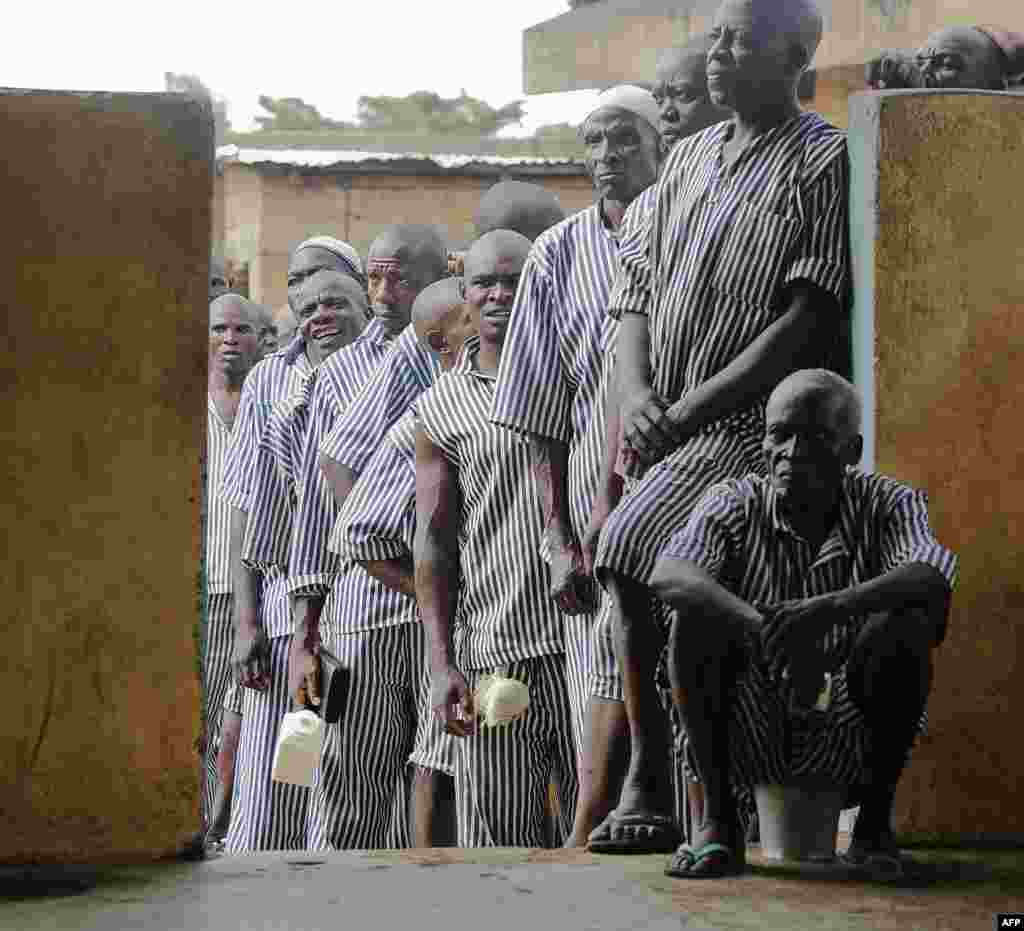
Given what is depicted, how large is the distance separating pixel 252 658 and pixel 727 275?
359 cm

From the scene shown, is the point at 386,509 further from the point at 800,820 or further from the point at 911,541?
the point at 911,541

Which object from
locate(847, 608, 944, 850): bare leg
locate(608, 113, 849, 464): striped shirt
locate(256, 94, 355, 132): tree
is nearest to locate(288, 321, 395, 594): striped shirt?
locate(608, 113, 849, 464): striped shirt

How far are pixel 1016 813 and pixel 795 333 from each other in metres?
1.48

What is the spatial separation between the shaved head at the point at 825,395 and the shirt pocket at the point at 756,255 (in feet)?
1.47

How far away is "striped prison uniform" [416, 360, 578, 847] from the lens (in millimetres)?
6957

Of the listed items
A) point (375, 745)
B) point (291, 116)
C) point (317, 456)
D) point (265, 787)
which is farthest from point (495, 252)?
point (291, 116)

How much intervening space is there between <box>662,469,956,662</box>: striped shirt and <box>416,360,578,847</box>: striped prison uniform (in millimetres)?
1398

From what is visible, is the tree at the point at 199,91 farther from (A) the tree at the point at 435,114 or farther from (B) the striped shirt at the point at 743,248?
(A) the tree at the point at 435,114

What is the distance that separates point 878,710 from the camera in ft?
18.2

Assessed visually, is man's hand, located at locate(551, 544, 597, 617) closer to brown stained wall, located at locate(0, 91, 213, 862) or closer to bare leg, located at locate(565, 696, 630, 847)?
bare leg, located at locate(565, 696, 630, 847)

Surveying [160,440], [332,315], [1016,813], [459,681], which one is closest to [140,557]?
[160,440]

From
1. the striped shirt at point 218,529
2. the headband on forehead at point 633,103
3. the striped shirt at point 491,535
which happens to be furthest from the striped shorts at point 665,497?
the striped shirt at point 218,529

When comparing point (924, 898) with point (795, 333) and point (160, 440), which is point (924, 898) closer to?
point (795, 333)

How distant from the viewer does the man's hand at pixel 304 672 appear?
27.0ft
